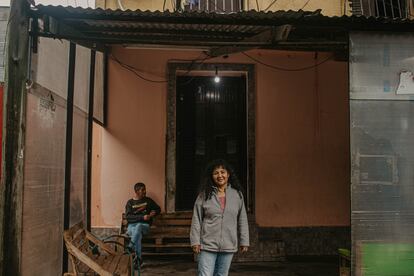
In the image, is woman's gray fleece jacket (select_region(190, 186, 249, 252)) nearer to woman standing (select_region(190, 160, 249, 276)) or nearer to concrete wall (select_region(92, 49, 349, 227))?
woman standing (select_region(190, 160, 249, 276))

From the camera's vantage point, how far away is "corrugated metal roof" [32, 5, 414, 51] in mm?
5129

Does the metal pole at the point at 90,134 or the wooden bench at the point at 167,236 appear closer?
the metal pole at the point at 90,134

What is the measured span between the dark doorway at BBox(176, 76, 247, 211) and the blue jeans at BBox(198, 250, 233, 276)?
16.7ft

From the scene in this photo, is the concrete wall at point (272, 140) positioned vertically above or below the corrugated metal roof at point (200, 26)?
below

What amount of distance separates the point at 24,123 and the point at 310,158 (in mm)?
6814

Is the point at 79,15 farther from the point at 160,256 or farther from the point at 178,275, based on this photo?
→ the point at 160,256

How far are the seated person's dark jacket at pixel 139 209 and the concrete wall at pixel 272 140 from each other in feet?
3.10

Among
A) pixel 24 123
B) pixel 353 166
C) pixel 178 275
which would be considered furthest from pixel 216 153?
pixel 24 123

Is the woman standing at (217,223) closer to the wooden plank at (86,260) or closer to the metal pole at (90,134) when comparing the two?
the wooden plank at (86,260)

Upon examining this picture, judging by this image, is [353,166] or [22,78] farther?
[353,166]

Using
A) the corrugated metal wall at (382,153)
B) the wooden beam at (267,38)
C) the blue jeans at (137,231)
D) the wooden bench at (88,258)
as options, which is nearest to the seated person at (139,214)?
the blue jeans at (137,231)

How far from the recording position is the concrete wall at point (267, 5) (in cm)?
939

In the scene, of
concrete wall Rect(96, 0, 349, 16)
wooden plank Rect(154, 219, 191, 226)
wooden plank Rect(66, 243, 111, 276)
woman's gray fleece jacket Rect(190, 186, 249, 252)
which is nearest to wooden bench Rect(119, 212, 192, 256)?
wooden plank Rect(154, 219, 191, 226)

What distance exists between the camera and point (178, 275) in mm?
8039
